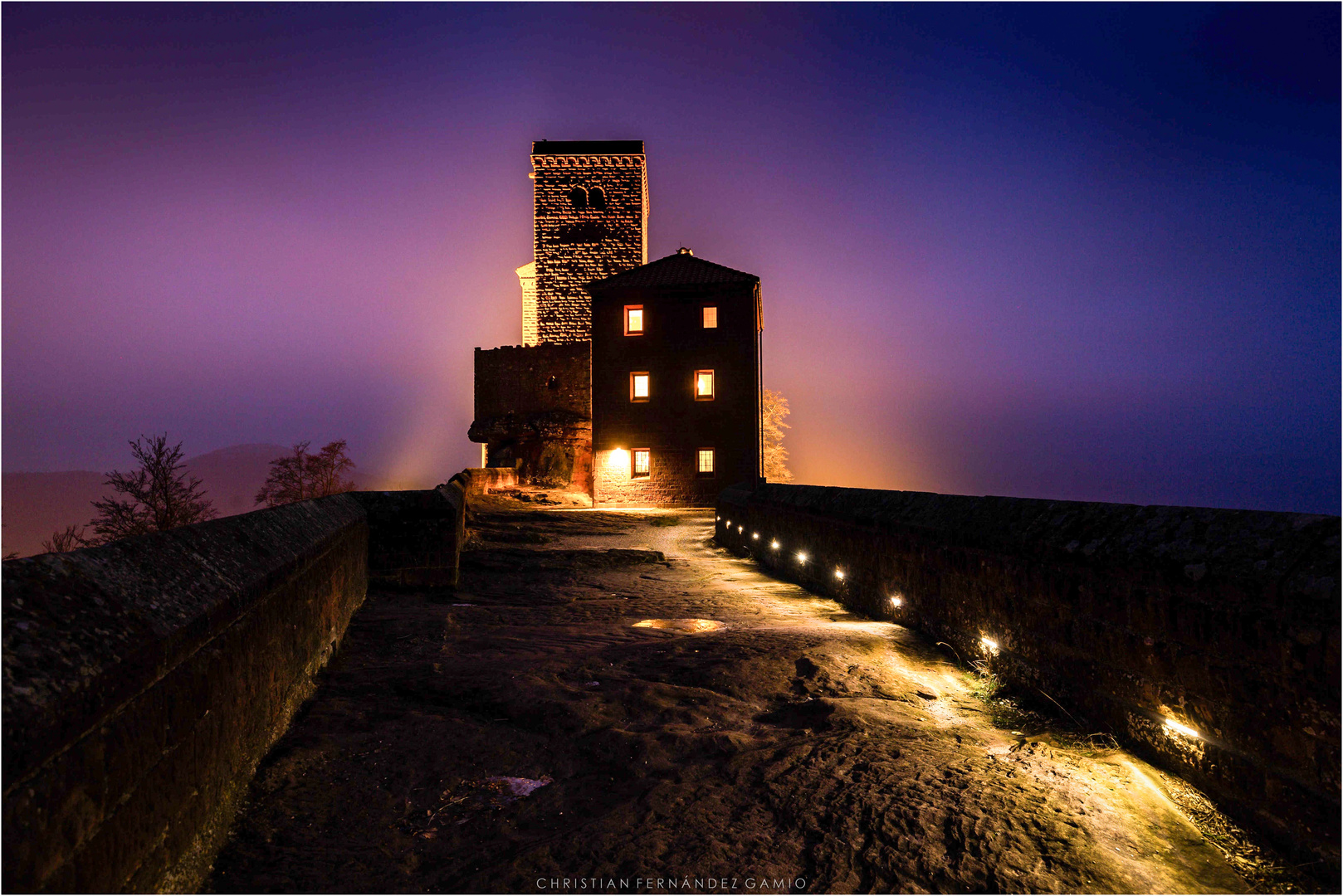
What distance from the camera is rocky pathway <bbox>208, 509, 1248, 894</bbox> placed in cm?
228

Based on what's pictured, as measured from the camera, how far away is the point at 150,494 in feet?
83.0

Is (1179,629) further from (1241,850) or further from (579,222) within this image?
(579,222)

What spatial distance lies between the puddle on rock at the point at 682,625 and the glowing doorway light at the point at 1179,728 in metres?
3.66

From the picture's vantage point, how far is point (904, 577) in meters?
6.24

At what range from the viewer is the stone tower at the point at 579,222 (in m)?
34.5

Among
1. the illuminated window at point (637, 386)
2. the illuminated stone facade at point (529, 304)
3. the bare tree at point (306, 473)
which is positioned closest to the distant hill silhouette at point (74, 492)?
the bare tree at point (306, 473)

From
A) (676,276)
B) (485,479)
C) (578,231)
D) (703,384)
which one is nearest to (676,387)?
(703,384)

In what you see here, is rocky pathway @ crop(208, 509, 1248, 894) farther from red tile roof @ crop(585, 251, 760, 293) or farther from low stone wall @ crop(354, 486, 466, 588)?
red tile roof @ crop(585, 251, 760, 293)

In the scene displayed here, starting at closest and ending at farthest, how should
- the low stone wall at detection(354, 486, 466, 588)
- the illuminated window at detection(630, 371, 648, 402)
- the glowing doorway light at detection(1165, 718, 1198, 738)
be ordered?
the glowing doorway light at detection(1165, 718, 1198, 738) → the low stone wall at detection(354, 486, 466, 588) → the illuminated window at detection(630, 371, 648, 402)

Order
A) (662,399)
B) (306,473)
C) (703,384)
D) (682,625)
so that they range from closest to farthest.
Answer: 1. (682,625)
2. (703,384)
3. (662,399)
4. (306,473)

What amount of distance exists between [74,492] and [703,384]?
498 ft

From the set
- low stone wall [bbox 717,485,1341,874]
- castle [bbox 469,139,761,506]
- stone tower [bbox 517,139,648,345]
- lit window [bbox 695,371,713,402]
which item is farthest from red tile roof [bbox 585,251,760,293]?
low stone wall [bbox 717,485,1341,874]

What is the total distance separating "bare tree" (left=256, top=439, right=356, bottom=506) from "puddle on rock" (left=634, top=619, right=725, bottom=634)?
125 feet

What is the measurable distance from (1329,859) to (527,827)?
9.21 feet
